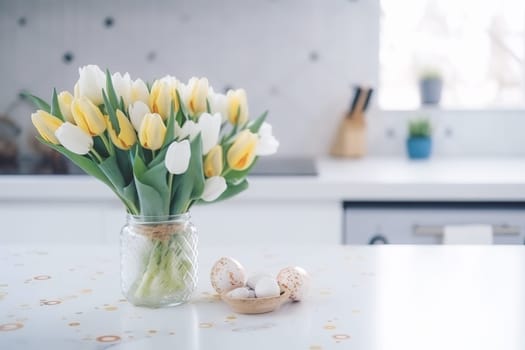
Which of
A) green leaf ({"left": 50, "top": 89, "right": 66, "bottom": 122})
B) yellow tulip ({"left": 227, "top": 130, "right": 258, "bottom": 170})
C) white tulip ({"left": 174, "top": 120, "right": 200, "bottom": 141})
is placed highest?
green leaf ({"left": 50, "top": 89, "right": 66, "bottom": 122})

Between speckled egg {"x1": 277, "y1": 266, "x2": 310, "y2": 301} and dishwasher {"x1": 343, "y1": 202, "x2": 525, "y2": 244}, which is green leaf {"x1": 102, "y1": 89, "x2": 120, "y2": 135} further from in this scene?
dishwasher {"x1": 343, "y1": 202, "x2": 525, "y2": 244}

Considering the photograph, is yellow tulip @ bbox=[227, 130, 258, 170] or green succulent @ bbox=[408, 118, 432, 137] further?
green succulent @ bbox=[408, 118, 432, 137]

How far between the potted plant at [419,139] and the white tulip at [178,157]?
5.96ft

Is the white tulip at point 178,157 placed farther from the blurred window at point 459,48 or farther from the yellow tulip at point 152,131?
the blurred window at point 459,48

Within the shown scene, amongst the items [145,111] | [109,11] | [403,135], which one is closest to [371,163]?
[403,135]

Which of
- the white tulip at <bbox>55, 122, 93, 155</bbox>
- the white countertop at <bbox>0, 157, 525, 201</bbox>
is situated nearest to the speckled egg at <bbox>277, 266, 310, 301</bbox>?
the white tulip at <bbox>55, 122, 93, 155</bbox>

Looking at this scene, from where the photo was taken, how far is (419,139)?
2.60 metres

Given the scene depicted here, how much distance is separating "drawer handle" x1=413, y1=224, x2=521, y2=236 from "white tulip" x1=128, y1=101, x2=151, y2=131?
4.10 ft

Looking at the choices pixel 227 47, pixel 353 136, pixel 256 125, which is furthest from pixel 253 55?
pixel 256 125

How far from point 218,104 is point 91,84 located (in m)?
0.19

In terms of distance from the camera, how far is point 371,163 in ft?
8.20

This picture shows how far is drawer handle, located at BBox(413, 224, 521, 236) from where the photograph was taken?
6.51ft

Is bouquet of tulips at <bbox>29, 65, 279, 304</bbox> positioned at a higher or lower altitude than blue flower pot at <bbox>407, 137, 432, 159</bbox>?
lower

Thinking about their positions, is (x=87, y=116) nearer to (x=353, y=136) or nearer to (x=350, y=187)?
(x=350, y=187)
